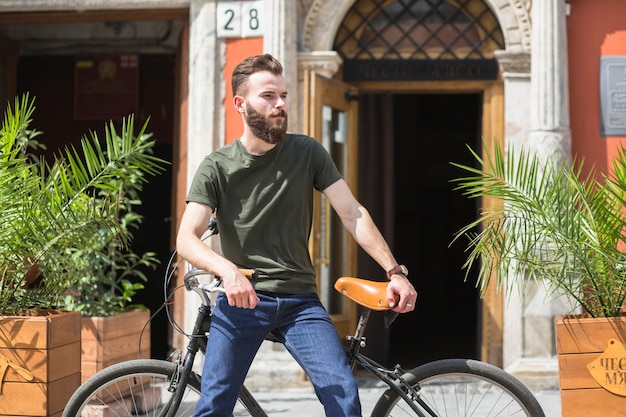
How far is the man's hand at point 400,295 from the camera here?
10.2 feet

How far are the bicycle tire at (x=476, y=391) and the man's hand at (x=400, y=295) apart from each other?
28cm

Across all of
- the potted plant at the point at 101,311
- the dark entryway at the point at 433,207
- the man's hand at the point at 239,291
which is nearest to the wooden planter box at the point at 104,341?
the potted plant at the point at 101,311

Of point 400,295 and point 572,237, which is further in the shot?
point 572,237

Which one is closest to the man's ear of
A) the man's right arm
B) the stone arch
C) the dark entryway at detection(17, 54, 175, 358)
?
the man's right arm

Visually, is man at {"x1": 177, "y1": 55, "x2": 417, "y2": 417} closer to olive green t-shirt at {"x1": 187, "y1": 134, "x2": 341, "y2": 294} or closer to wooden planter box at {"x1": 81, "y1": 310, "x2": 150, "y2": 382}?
olive green t-shirt at {"x1": 187, "y1": 134, "x2": 341, "y2": 294}

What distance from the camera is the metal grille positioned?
24.6ft

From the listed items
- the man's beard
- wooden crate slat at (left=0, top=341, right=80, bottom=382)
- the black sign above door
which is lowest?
wooden crate slat at (left=0, top=341, right=80, bottom=382)

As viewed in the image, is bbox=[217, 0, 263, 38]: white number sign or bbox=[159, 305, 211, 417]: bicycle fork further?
bbox=[217, 0, 263, 38]: white number sign

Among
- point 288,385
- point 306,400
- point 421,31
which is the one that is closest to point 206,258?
point 306,400

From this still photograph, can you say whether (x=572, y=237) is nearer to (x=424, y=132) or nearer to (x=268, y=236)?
(x=268, y=236)

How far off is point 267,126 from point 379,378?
36.5 inches

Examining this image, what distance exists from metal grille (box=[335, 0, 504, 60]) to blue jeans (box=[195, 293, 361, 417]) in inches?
181

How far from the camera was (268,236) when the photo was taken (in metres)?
3.25

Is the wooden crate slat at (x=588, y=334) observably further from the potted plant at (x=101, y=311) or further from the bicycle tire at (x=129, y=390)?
the potted plant at (x=101, y=311)
